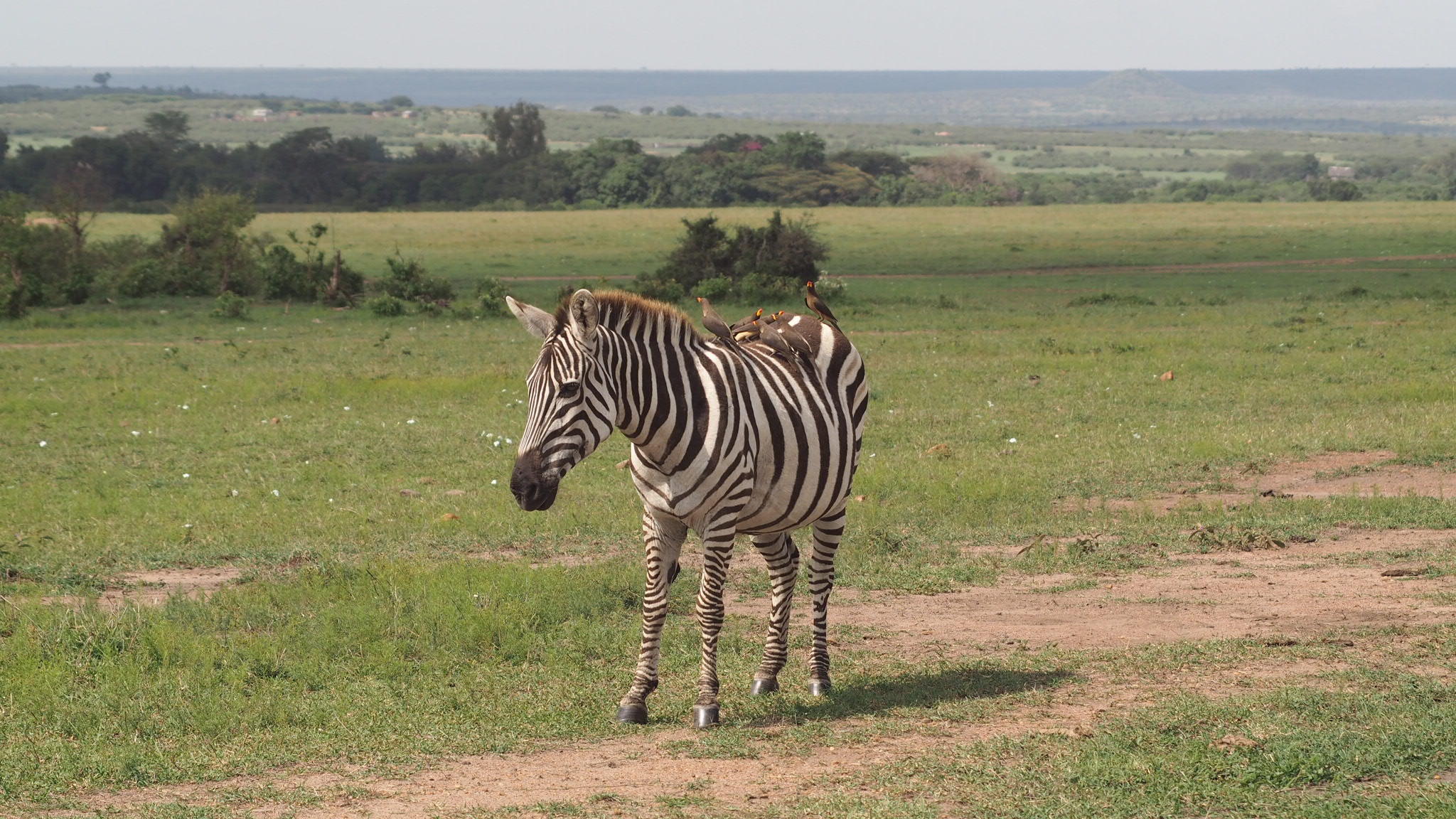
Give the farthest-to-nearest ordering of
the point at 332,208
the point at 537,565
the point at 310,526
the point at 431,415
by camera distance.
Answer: the point at 332,208
the point at 431,415
the point at 310,526
the point at 537,565

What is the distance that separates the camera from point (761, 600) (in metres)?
10.2

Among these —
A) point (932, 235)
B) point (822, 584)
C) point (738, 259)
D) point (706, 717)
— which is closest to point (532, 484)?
point (706, 717)

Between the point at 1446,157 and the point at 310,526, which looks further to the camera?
the point at 1446,157

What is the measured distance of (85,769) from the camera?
659 centimetres

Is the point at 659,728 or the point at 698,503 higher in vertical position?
the point at 698,503

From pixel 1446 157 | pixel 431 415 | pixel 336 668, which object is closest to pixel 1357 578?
pixel 336 668

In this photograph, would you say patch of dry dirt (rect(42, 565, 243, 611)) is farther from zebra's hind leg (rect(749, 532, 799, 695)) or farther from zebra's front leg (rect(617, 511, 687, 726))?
zebra's hind leg (rect(749, 532, 799, 695))

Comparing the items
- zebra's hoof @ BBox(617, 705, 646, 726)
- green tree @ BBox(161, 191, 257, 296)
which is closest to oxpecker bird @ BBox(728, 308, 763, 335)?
zebra's hoof @ BBox(617, 705, 646, 726)

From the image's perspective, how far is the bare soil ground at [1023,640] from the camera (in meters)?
6.30

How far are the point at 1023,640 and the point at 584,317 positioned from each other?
11.3 ft

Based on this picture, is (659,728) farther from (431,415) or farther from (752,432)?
(431,415)

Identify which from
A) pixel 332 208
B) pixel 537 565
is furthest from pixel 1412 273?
pixel 332 208

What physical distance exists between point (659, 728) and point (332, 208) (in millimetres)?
75400

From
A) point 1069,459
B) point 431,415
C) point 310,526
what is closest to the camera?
point 310,526
